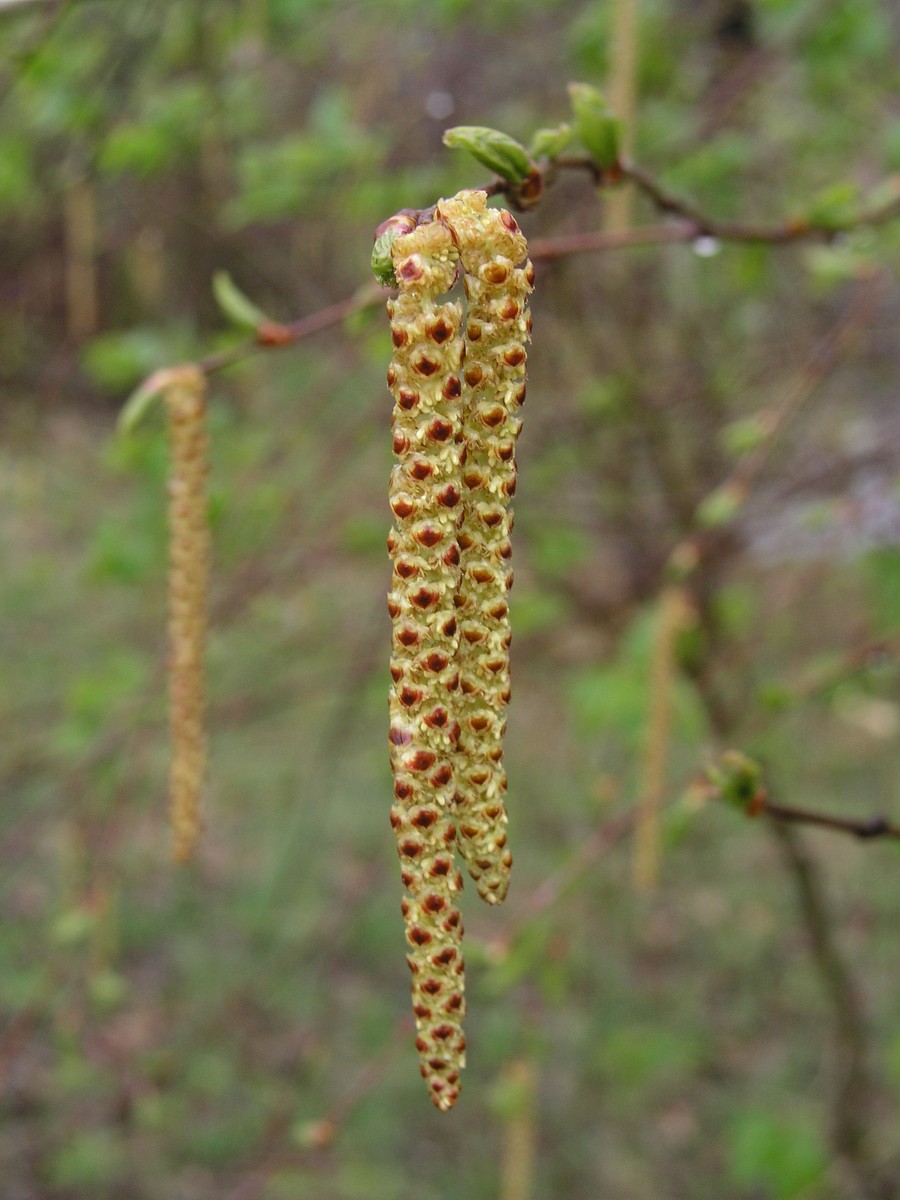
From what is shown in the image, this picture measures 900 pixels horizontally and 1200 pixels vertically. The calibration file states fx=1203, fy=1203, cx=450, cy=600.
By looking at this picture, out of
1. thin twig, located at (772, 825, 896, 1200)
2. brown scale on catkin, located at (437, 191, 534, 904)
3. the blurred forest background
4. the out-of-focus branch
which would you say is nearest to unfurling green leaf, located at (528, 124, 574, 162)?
the out-of-focus branch

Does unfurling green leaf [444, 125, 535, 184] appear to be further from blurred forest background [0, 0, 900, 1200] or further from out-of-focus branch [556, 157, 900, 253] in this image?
blurred forest background [0, 0, 900, 1200]

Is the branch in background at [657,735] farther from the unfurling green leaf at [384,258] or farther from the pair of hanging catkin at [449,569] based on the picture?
the unfurling green leaf at [384,258]

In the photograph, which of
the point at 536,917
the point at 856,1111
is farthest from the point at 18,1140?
the point at 536,917

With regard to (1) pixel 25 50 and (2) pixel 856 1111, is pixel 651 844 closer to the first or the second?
(2) pixel 856 1111

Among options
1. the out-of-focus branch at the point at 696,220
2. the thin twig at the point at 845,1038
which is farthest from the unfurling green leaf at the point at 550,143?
the thin twig at the point at 845,1038

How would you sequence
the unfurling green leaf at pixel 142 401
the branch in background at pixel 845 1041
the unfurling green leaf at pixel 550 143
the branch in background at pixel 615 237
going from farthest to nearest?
1. the branch in background at pixel 845 1041
2. the unfurling green leaf at pixel 142 401
3. the branch in background at pixel 615 237
4. the unfurling green leaf at pixel 550 143

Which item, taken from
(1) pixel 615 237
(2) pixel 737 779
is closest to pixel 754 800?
(2) pixel 737 779
